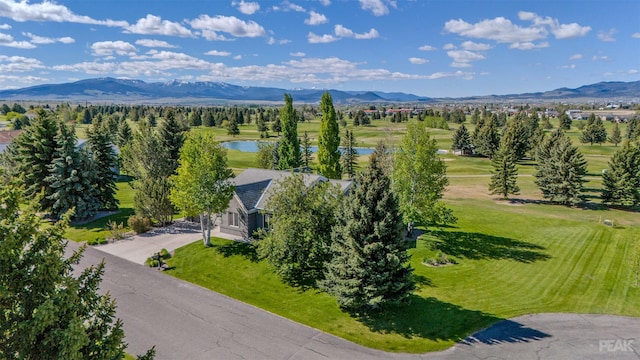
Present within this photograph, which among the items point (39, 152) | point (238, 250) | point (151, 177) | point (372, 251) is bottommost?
point (238, 250)

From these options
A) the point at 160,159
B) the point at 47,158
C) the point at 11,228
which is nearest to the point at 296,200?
the point at 11,228

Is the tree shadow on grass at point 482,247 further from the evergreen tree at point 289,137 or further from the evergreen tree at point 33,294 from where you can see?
the evergreen tree at point 33,294

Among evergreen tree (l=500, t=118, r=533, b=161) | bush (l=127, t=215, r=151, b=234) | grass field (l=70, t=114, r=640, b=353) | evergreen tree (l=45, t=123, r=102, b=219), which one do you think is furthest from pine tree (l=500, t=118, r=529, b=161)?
evergreen tree (l=45, t=123, r=102, b=219)

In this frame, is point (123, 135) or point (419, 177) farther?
point (123, 135)

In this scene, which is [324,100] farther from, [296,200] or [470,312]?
[470,312]

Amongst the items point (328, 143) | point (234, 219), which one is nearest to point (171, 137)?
point (234, 219)

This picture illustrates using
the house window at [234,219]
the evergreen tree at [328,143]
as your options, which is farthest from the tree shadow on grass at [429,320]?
the evergreen tree at [328,143]

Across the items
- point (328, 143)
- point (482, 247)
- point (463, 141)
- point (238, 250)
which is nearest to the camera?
point (238, 250)

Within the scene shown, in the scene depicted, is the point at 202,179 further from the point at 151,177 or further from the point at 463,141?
the point at 463,141
